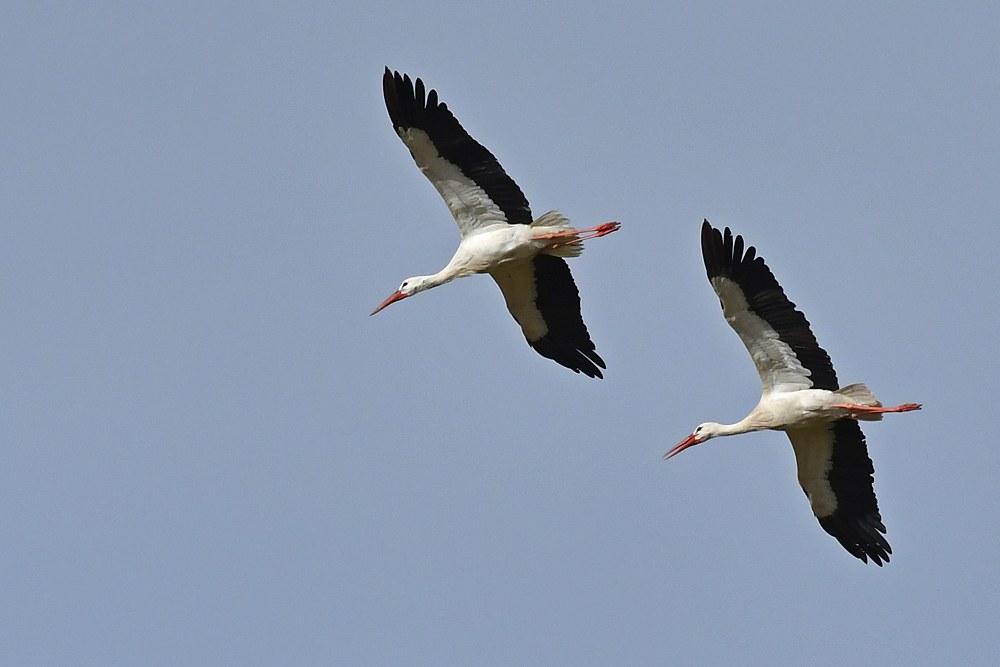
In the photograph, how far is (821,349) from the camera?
72.9 ft

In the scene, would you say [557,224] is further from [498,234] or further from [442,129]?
[442,129]

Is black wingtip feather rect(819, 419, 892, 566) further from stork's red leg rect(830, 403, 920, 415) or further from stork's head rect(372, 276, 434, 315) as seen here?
stork's head rect(372, 276, 434, 315)

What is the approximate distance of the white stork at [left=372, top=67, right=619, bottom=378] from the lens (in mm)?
22531

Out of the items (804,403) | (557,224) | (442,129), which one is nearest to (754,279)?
(804,403)

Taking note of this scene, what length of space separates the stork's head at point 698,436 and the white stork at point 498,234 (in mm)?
1664

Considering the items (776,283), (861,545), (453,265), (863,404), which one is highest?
(453,265)

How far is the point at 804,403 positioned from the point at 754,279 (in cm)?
157

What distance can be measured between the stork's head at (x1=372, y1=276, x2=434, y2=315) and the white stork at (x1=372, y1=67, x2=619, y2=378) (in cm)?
1

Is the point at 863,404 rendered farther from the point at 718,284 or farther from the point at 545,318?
the point at 545,318

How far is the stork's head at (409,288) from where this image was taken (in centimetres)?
2429

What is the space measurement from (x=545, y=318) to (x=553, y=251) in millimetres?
1447

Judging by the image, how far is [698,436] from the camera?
77.6 ft

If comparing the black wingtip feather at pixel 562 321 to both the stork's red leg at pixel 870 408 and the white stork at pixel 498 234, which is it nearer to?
the white stork at pixel 498 234

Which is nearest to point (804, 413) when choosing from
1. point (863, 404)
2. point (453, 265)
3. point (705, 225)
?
point (863, 404)
